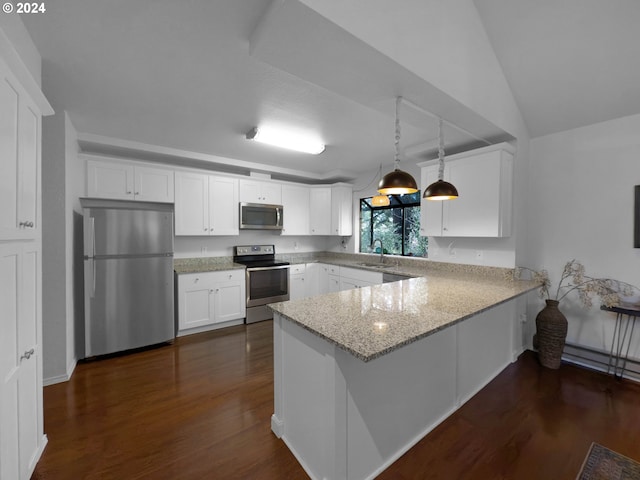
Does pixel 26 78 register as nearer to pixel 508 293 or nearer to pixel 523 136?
pixel 508 293

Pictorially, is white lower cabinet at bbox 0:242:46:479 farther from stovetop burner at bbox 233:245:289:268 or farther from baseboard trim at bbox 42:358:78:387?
stovetop burner at bbox 233:245:289:268

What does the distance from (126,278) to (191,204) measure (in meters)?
1.25

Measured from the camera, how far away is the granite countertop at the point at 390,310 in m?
1.26

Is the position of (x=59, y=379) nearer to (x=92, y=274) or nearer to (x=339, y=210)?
(x=92, y=274)

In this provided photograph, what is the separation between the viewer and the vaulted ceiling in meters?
1.45

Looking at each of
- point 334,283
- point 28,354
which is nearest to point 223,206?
point 334,283

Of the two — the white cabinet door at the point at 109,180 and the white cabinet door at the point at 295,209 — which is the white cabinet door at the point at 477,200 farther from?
the white cabinet door at the point at 109,180

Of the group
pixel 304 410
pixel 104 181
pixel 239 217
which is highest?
pixel 104 181

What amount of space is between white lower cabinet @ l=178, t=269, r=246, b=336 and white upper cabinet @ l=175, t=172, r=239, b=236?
657 mm

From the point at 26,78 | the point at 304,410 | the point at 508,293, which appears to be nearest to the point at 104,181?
the point at 26,78

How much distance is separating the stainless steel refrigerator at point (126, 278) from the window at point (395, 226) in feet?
10.4

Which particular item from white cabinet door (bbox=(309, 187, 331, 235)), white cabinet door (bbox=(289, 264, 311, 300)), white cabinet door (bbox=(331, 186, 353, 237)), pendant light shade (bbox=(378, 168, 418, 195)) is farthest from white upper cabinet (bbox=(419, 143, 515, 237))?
white cabinet door (bbox=(289, 264, 311, 300))

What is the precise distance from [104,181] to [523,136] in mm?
4775

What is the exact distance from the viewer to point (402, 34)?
150 centimetres
